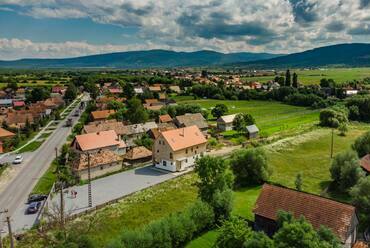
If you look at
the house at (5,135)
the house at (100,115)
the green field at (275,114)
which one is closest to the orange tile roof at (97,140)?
the house at (5,135)

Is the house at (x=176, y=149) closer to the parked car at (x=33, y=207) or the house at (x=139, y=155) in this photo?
the house at (x=139, y=155)

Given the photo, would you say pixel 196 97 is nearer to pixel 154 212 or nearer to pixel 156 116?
pixel 156 116

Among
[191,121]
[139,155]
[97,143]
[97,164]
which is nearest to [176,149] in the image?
[139,155]

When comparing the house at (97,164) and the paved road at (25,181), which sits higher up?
the house at (97,164)

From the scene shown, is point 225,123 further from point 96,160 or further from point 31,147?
point 31,147

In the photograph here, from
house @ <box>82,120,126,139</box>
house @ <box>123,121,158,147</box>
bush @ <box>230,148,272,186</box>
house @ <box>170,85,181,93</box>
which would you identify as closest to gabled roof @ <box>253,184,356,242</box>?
bush @ <box>230,148,272,186</box>

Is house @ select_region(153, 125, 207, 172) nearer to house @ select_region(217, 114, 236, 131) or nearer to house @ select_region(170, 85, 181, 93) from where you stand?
house @ select_region(217, 114, 236, 131)
